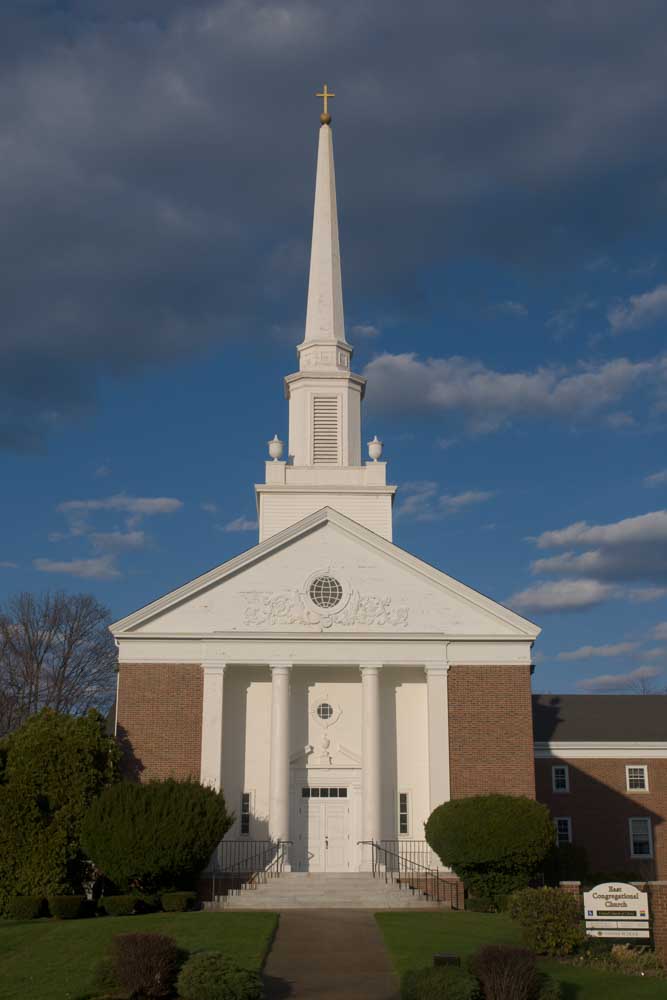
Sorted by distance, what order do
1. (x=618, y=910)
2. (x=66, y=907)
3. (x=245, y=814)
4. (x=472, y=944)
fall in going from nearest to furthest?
1. (x=472, y=944)
2. (x=618, y=910)
3. (x=66, y=907)
4. (x=245, y=814)

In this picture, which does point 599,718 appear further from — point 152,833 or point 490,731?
point 152,833

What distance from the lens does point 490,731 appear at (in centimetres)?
3459

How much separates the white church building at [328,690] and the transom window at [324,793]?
0.05 m

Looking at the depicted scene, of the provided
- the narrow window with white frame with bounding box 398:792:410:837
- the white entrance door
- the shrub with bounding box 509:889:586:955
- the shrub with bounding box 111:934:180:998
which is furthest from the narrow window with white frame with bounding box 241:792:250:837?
the shrub with bounding box 111:934:180:998

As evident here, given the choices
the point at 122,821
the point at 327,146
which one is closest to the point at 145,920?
the point at 122,821

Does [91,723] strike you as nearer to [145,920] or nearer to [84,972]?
[145,920]

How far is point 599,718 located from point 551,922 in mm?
21475

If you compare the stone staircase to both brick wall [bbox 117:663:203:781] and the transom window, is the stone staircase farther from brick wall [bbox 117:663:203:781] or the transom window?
brick wall [bbox 117:663:203:781]

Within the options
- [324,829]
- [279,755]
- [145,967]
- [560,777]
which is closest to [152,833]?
[279,755]

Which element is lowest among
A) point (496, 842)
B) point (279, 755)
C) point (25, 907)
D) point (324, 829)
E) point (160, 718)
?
point (25, 907)

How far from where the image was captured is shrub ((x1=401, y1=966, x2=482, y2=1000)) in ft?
54.7

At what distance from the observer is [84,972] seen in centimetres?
1994

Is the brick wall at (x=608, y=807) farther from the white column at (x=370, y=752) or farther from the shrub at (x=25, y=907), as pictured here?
the shrub at (x=25, y=907)

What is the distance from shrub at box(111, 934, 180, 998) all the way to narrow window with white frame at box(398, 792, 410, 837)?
58.8 feet
